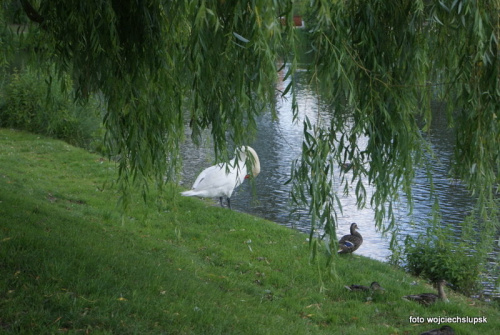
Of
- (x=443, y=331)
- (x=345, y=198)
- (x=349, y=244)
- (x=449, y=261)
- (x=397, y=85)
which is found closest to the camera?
(x=397, y=85)

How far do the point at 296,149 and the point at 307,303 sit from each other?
997 centimetres

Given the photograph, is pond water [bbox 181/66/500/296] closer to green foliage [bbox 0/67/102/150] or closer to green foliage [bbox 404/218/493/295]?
green foliage [bbox 404/218/493/295]

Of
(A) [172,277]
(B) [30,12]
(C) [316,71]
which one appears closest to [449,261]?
(A) [172,277]

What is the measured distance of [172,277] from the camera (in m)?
5.82

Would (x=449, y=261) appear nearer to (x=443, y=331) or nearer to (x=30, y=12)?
(x=443, y=331)

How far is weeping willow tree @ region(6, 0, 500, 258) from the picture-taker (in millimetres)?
3439

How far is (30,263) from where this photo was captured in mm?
4992

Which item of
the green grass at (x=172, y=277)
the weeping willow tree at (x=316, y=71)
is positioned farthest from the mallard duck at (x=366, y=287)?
the weeping willow tree at (x=316, y=71)

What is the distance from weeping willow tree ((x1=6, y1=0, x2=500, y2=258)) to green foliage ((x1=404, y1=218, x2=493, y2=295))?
4.85 metres

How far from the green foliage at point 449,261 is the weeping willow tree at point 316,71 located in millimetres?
4853

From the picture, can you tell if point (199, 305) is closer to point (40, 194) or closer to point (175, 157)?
point (175, 157)

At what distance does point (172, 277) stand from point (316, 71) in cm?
312

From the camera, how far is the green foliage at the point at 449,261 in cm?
870

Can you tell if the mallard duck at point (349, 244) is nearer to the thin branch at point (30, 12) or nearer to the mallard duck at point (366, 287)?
the mallard duck at point (366, 287)
